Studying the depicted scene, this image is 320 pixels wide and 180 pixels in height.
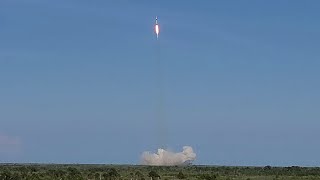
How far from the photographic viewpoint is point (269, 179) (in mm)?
157875

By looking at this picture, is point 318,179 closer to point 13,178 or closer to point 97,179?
point 97,179

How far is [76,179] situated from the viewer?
463 feet

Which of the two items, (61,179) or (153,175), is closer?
(61,179)

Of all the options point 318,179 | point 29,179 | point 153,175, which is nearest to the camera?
point 29,179

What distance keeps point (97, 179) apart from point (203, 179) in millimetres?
26513

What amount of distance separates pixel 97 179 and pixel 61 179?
12.4m

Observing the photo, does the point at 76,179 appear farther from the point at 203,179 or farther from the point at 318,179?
the point at 318,179

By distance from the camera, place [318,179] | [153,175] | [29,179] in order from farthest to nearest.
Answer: [153,175] → [318,179] → [29,179]

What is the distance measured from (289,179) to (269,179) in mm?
5933

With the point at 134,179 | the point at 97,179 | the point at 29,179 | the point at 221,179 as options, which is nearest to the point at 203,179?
the point at 221,179

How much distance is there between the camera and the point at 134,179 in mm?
148000

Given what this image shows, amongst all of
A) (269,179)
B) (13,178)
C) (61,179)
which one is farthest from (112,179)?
(269,179)

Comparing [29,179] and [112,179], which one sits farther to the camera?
[112,179]

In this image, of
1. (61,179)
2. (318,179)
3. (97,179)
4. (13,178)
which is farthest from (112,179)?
(318,179)
